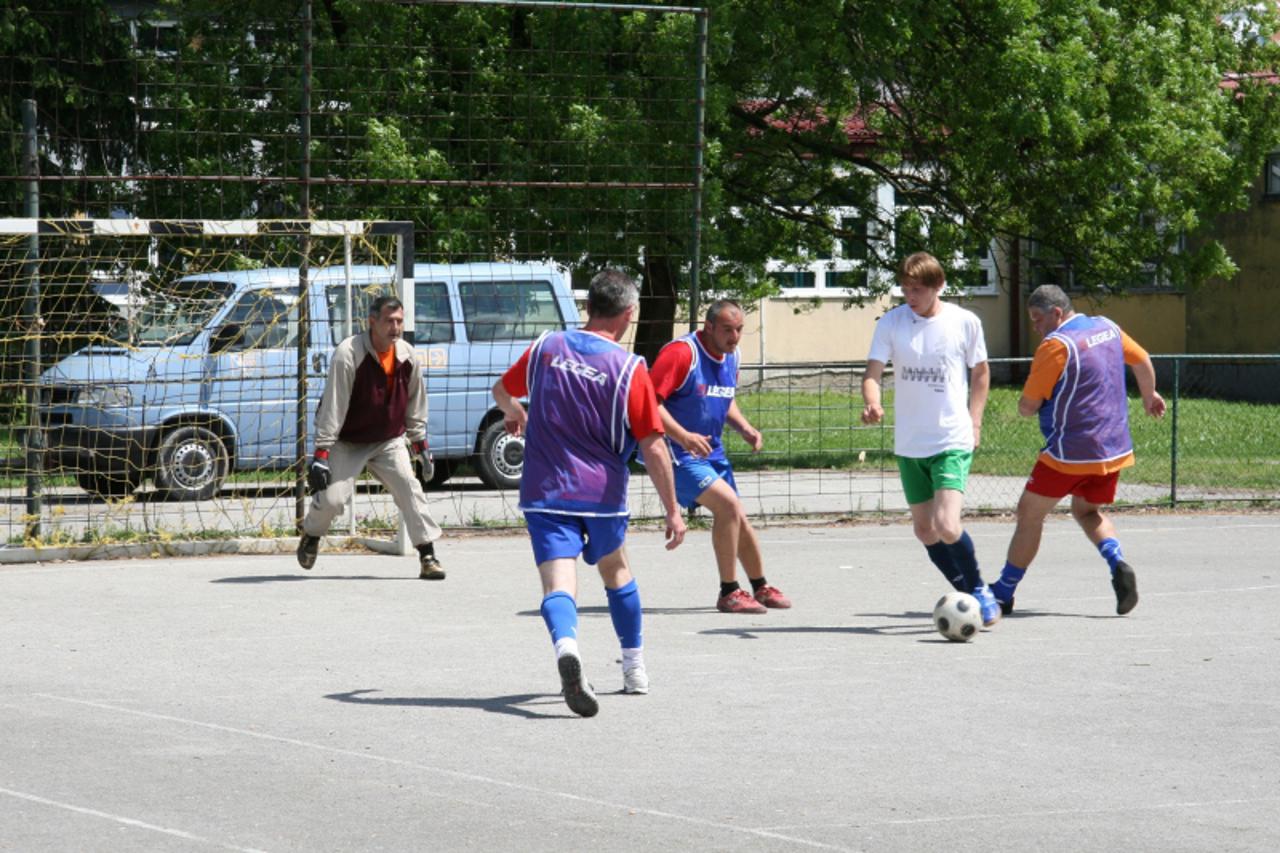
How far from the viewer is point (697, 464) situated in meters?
10.8

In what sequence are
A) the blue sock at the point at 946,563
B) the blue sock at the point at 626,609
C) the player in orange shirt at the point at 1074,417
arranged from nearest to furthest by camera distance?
the blue sock at the point at 626,609, the blue sock at the point at 946,563, the player in orange shirt at the point at 1074,417

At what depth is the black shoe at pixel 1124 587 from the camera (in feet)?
34.4

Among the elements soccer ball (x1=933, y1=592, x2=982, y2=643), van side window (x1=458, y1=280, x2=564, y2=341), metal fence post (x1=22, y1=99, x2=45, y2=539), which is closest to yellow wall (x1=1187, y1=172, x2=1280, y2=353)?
van side window (x1=458, y1=280, x2=564, y2=341)

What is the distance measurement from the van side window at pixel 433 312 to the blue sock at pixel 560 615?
1076cm

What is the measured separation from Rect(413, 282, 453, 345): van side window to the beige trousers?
6.00 m

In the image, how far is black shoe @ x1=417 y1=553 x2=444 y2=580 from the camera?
40.3 ft

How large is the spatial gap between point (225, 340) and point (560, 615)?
9.19 m

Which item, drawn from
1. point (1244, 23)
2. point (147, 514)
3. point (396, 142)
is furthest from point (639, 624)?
point (1244, 23)

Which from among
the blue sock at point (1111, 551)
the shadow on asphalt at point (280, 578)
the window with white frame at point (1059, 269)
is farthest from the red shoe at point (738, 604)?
the window with white frame at point (1059, 269)

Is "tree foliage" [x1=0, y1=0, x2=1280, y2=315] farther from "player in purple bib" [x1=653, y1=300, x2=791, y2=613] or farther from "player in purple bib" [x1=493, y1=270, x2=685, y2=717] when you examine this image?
"player in purple bib" [x1=493, y1=270, x2=685, y2=717]

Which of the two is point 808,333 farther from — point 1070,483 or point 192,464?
point 1070,483

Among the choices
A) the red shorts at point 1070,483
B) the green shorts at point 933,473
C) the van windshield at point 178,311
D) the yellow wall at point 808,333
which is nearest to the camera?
the green shorts at point 933,473

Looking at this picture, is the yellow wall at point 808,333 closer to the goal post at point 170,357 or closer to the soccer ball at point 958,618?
the goal post at point 170,357

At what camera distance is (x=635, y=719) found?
304 inches
